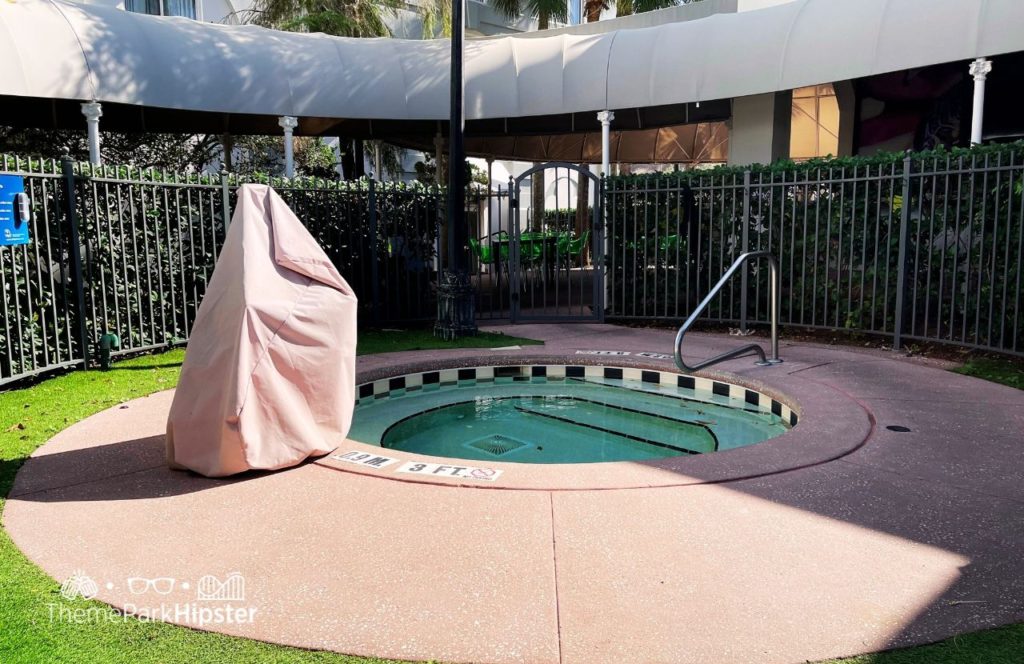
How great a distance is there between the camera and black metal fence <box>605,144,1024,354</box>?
704cm

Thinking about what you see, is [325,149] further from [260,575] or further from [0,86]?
[260,575]

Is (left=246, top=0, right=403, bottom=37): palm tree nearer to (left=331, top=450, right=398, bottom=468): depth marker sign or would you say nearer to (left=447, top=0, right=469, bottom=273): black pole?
(left=447, top=0, right=469, bottom=273): black pole

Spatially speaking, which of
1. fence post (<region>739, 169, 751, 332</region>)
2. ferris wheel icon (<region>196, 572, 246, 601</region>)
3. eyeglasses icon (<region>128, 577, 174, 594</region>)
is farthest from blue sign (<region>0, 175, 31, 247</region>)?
fence post (<region>739, 169, 751, 332</region>)

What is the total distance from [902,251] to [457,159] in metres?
4.96

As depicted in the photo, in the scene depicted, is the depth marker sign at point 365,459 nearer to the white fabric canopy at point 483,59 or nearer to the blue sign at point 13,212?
the blue sign at point 13,212

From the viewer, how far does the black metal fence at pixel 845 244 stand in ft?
23.1

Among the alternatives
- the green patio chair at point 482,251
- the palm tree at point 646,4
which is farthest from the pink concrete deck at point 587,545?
the palm tree at point 646,4

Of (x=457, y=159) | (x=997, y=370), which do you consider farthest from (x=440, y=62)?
(x=997, y=370)

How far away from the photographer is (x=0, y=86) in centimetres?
1033

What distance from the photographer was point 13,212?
19.4 ft

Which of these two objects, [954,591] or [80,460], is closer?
[954,591]

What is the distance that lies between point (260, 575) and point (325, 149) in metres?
21.8

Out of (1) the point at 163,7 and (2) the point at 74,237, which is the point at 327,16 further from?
(2) the point at 74,237

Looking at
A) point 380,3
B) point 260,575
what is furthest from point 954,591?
point 380,3
